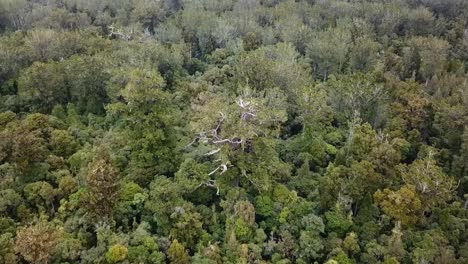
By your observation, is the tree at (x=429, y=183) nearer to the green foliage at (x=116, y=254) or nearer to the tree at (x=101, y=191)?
the green foliage at (x=116, y=254)

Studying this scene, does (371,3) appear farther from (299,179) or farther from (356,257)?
(356,257)

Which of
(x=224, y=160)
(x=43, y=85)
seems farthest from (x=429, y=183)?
(x=43, y=85)

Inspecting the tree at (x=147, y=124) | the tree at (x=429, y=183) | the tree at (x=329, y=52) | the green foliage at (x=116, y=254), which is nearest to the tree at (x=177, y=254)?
the green foliage at (x=116, y=254)

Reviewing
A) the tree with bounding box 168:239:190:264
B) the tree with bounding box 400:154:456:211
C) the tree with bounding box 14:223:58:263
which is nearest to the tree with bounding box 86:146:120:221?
the tree with bounding box 14:223:58:263

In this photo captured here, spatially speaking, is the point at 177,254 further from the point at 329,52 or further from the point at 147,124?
the point at 329,52

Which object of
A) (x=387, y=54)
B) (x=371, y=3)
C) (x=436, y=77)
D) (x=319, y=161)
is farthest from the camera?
(x=371, y=3)

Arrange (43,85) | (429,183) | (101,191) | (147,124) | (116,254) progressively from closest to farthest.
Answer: (116,254) → (101,191) → (429,183) → (147,124) → (43,85)

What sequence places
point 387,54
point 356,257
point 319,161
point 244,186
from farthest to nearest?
point 387,54 < point 319,161 < point 244,186 < point 356,257

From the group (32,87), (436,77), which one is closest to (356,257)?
(436,77)
